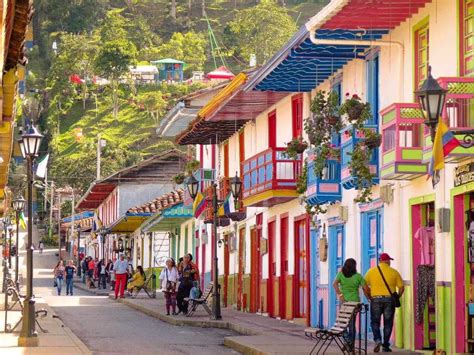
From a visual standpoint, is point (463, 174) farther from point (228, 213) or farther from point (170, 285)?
point (228, 213)

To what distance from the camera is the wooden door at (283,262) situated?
31.9 meters

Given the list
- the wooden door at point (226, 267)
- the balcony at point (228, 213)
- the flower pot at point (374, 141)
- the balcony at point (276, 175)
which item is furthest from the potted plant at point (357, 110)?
the wooden door at point (226, 267)

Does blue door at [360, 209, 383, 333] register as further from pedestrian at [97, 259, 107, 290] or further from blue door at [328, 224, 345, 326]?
pedestrian at [97, 259, 107, 290]

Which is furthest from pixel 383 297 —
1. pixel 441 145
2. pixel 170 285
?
pixel 170 285

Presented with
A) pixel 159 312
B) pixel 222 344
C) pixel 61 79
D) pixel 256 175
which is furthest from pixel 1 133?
pixel 61 79

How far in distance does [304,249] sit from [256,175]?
88.8 inches

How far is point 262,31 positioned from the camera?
166m

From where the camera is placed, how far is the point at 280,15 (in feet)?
532

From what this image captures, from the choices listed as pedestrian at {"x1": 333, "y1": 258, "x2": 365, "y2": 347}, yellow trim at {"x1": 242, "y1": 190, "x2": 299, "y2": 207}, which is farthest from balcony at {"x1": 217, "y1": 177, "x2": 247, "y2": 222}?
pedestrian at {"x1": 333, "y1": 258, "x2": 365, "y2": 347}

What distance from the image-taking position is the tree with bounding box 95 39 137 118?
142 m

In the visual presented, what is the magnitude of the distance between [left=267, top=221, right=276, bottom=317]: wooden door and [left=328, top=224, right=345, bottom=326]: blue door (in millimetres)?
6171

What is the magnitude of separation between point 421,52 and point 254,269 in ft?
51.8

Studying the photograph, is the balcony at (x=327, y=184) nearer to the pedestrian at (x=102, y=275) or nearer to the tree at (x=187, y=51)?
the pedestrian at (x=102, y=275)

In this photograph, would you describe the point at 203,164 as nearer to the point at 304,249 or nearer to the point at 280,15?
the point at 304,249
